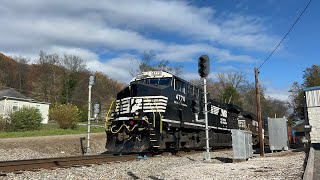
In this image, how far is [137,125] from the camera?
1391 cm

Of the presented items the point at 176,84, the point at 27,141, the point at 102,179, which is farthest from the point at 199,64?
the point at 27,141

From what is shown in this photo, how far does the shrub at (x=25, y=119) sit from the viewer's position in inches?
1190

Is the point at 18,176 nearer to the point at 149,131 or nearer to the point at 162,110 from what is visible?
the point at 149,131

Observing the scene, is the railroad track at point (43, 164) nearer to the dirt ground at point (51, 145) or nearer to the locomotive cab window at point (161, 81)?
the locomotive cab window at point (161, 81)

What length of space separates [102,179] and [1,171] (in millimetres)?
3003

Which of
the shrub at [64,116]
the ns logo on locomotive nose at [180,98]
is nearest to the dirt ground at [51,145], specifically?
the ns logo on locomotive nose at [180,98]

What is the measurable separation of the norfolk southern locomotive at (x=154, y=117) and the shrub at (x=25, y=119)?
18095 mm

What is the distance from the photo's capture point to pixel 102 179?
7.95 metres

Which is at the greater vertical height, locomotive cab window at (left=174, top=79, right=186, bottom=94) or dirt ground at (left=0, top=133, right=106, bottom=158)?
locomotive cab window at (left=174, top=79, right=186, bottom=94)

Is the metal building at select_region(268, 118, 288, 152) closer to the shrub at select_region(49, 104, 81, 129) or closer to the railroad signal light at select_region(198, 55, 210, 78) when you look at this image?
the railroad signal light at select_region(198, 55, 210, 78)

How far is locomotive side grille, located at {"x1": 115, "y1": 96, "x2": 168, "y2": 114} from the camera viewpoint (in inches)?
559

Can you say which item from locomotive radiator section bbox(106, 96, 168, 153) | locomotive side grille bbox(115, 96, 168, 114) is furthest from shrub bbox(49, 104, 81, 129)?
locomotive side grille bbox(115, 96, 168, 114)

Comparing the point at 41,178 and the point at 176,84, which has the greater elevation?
the point at 176,84

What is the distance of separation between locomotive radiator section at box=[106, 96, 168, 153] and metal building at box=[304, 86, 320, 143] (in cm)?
1634
